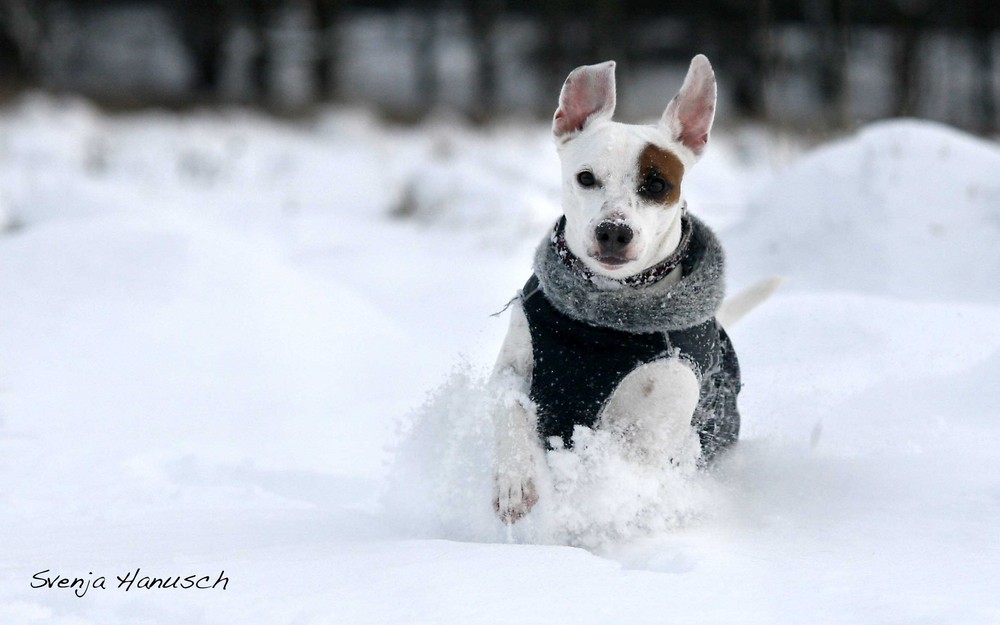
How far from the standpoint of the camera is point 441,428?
9.30 feet

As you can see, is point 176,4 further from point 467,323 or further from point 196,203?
point 467,323

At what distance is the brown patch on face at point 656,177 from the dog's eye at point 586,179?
0.39 feet

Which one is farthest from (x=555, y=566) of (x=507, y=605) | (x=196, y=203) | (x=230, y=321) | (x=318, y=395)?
(x=196, y=203)

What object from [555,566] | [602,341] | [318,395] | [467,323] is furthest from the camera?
[467,323]

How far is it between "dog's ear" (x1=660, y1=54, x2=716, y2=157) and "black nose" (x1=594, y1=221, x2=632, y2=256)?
47 centimetres

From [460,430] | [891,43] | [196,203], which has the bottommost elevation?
[460,430]

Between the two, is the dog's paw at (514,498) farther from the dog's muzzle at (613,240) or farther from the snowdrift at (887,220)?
the snowdrift at (887,220)

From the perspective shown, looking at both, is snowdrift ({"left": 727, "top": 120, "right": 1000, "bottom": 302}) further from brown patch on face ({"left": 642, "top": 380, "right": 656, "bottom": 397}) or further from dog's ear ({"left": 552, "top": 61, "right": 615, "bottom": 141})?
brown patch on face ({"left": 642, "top": 380, "right": 656, "bottom": 397})

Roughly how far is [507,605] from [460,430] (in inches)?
38.4

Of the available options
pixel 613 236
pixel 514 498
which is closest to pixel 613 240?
pixel 613 236

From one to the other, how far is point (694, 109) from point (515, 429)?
98 cm

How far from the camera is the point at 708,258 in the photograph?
8.48 ft

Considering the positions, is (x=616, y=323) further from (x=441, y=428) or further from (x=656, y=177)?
(x=441, y=428)

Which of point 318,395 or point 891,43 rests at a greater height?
point 891,43
